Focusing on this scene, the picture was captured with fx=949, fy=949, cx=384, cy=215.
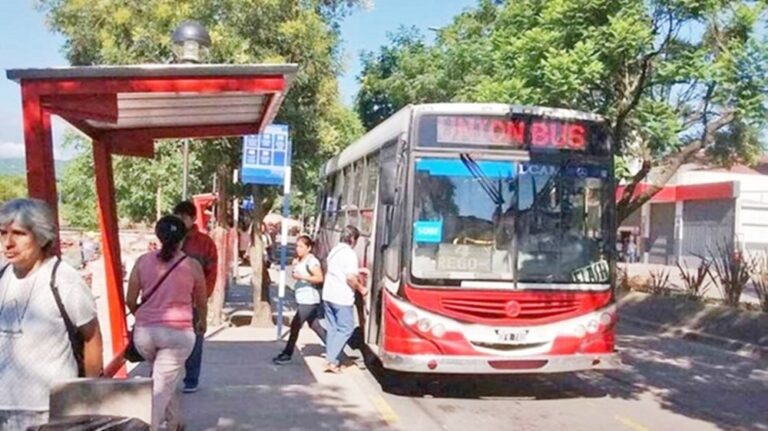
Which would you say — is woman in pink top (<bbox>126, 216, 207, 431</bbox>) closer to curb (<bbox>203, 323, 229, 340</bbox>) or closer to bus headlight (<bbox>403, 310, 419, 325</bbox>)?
bus headlight (<bbox>403, 310, 419, 325</bbox>)

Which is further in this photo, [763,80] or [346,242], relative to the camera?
[763,80]

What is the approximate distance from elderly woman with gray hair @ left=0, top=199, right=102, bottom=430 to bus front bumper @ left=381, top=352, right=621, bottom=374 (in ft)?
19.1

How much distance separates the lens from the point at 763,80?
16250 millimetres

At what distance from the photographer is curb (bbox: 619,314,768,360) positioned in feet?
50.4

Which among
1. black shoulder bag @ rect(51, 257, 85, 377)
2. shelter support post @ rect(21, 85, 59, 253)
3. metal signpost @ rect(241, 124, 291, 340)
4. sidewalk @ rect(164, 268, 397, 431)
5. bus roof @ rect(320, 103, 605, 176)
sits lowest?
sidewalk @ rect(164, 268, 397, 431)

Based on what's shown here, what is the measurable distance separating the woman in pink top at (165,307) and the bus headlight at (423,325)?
3.38 meters

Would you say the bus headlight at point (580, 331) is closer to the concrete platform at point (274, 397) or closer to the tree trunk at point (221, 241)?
the concrete platform at point (274, 397)

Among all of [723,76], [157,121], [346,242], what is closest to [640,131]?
[723,76]

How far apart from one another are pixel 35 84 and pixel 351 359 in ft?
24.8

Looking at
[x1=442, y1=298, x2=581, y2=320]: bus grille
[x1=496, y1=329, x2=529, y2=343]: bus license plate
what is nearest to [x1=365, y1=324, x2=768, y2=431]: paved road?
[x1=496, y1=329, x2=529, y2=343]: bus license plate

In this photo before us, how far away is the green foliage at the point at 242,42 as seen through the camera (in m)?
15.2

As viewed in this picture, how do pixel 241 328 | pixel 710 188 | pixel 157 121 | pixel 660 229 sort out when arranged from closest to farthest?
pixel 157 121, pixel 241 328, pixel 710 188, pixel 660 229

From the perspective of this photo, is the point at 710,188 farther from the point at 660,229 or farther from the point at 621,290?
the point at 621,290

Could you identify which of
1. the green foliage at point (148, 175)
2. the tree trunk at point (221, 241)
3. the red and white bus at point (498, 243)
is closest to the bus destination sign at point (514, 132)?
the red and white bus at point (498, 243)
